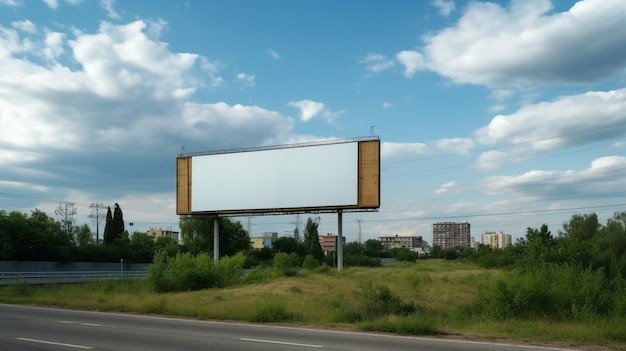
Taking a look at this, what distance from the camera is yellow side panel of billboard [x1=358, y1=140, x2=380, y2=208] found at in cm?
Result: 4788

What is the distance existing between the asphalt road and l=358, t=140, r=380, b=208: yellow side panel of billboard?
2950cm

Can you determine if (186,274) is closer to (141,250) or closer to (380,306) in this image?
(380,306)

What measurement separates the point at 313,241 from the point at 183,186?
4193cm

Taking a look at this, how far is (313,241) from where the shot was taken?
95.3 meters

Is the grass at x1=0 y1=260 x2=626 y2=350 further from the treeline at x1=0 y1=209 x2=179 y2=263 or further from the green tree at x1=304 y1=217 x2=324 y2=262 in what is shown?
the green tree at x1=304 y1=217 x2=324 y2=262

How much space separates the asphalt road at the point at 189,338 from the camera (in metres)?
13.1

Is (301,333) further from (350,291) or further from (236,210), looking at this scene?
(236,210)

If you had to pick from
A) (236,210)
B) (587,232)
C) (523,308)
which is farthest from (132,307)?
(587,232)

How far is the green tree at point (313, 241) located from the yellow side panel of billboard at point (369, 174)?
39.4m

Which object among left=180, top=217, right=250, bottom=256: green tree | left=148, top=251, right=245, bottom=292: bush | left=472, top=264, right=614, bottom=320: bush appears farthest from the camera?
left=180, top=217, right=250, bottom=256: green tree

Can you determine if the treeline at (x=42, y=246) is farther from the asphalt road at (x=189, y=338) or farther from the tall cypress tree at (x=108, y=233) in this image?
the asphalt road at (x=189, y=338)

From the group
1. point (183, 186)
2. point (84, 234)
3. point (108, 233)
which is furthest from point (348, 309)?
point (84, 234)

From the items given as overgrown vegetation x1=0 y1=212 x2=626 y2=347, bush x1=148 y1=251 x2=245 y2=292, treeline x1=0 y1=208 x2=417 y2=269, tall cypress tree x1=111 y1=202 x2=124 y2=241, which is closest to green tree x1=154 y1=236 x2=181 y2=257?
treeline x1=0 y1=208 x2=417 y2=269

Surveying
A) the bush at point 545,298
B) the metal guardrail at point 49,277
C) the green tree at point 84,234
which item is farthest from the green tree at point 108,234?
the bush at point 545,298
